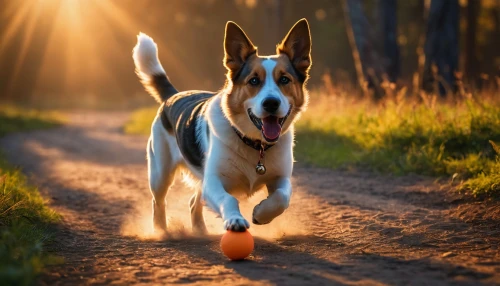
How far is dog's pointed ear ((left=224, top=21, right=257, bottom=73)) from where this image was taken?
216 inches

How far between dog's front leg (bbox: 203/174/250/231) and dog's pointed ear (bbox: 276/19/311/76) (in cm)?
127

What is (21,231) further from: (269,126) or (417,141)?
(417,141)

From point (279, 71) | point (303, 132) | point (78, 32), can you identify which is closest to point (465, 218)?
point (279, 71)

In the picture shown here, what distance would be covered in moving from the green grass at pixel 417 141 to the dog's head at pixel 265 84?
240cm

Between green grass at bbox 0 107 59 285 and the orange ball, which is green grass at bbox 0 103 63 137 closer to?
green grass at bbox 0 107 59 285

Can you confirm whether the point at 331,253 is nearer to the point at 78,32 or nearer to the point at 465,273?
the point at 465,273

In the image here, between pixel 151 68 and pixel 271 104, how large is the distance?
2.67m

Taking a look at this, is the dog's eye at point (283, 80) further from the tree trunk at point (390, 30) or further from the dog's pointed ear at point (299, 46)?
the tree trunk at point (390, 30)

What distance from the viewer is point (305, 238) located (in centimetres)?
539

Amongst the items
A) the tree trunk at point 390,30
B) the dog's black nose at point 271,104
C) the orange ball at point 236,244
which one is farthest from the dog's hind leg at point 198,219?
the tree trunk at point 390,30

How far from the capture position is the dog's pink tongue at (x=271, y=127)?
16.7 feet

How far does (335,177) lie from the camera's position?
886 centimetres

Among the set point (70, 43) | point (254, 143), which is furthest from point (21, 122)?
point (70, 43)

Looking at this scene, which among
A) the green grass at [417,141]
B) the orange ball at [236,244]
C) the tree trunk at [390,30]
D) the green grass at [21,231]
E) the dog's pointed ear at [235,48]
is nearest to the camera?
the green grass at [21,231]
